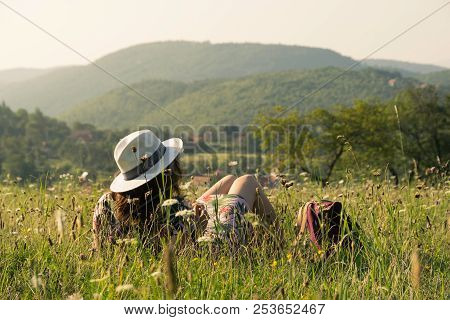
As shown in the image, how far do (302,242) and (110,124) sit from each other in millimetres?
144126

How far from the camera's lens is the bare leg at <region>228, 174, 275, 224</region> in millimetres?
3868

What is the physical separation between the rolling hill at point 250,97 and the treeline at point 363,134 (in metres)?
47.7

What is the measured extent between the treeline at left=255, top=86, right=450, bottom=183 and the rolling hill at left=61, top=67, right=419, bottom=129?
4770 cm

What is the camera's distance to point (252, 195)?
3.95 metres

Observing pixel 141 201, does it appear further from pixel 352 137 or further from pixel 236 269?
pixel 352 137

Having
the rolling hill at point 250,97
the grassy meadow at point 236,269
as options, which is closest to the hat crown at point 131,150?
the grassy meadow at point 236,269

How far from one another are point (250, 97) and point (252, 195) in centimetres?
11962

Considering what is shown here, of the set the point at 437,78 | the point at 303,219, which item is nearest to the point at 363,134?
the point at 303,219

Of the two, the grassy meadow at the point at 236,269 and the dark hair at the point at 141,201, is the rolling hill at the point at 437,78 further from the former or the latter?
the dark hair at the point at 141,201

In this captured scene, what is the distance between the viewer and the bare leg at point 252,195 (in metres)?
3.87

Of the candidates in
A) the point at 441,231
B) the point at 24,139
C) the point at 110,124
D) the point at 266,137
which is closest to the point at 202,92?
the point at 110,124

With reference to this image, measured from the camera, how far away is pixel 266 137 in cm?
5325
